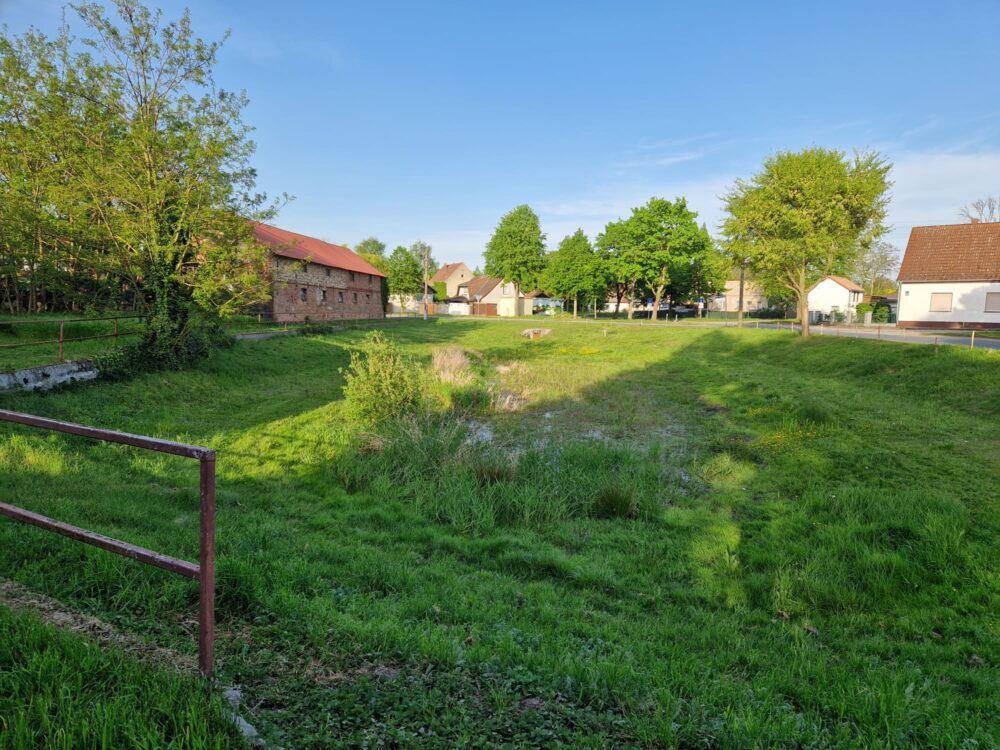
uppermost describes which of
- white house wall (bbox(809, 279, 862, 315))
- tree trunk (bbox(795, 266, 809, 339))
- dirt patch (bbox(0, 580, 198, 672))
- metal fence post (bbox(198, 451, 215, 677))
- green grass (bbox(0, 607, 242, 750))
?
white house wall (bbox(809, 279, 862, 315))

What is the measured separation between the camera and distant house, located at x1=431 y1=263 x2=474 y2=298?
104 meters

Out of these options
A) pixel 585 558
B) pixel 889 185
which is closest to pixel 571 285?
pixel 889 185

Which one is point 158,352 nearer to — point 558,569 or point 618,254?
point 558,569

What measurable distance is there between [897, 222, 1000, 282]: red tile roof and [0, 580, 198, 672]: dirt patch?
41069 mm

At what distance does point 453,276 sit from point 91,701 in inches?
4134

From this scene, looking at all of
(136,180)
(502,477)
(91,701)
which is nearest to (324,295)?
(136,180)

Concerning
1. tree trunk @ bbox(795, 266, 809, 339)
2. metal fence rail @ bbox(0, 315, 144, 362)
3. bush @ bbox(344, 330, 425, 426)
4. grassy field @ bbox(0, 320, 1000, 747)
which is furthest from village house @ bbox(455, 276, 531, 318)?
grassy field @ bbox(0, 320, 1000, 747)

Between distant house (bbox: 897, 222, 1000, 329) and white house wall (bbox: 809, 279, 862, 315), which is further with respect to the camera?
white house wall (bbox: 809, 279, 862, 315)

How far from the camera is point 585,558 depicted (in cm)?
580

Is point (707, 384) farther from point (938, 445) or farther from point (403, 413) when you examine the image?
point (403, 413)

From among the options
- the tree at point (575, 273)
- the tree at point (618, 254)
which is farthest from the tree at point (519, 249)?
the tree at point (618, 254)

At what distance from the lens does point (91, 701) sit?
2.39 m

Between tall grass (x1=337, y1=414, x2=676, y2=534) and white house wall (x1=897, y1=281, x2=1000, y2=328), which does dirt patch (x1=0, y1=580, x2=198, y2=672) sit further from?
white house wall (x1=897, y1=281, x2=1000, y2=328)

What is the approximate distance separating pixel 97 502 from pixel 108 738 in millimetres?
4671
